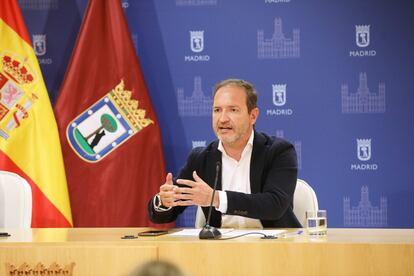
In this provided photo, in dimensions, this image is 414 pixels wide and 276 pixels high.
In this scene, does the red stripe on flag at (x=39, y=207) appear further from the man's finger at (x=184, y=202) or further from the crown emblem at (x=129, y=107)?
the man's finger at (x=184, y=202)

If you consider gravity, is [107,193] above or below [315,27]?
below

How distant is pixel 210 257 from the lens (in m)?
2.42

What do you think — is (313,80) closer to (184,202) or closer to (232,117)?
(232,117)

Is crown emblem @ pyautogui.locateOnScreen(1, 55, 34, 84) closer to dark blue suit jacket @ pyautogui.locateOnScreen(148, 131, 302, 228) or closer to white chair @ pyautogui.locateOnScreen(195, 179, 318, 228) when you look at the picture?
dark blue suit jacket @ pyautogui.locateOnScreen(148, 131, 302, 228)

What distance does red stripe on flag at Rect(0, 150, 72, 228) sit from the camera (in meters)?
4.54

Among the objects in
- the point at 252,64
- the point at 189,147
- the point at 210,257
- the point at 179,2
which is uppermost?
the point at 179,2

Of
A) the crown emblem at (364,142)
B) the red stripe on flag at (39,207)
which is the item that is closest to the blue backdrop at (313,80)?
the crown emblem at (364,142)

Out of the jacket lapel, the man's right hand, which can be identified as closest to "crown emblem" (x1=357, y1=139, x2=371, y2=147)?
the jacket lapel

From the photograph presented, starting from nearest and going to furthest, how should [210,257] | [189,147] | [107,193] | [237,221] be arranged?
[210,257]
[237,221]
[107,193]
[189,147]

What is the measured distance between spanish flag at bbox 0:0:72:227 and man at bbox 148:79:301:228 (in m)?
1.33

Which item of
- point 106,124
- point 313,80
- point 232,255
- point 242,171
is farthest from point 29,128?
point 232,255

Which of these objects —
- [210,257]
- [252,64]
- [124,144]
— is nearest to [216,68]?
[252,64]

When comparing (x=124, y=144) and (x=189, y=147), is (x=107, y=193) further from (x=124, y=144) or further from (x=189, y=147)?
(x=189, y=147)

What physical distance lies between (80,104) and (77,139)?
26cm
